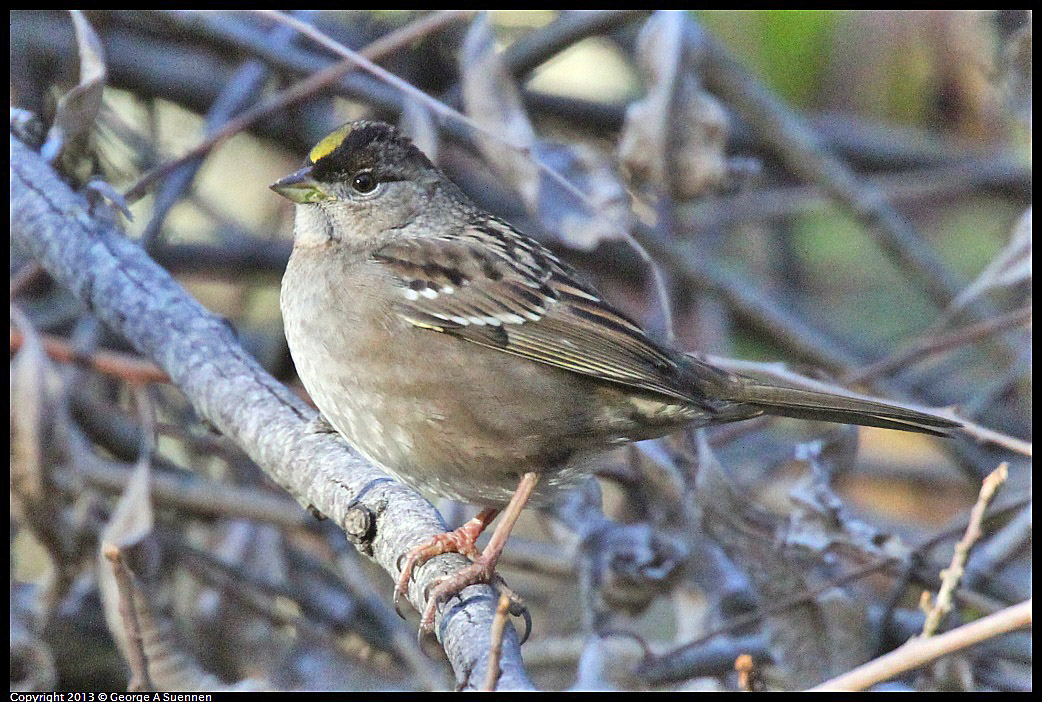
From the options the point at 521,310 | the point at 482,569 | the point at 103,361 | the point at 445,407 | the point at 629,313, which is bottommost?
the point at 482,569

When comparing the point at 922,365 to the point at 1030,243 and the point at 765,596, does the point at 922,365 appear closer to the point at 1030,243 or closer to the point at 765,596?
the point at 1030,243

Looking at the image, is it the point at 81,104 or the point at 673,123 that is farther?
the point at 673,123

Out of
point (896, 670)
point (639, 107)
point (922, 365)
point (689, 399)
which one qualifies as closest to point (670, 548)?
point (689, 399)

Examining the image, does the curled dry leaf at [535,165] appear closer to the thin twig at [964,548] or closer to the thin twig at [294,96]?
the thin twig at [294,96]

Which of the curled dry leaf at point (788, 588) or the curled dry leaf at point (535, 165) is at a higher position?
the curled dry leaf at point (535, 165)

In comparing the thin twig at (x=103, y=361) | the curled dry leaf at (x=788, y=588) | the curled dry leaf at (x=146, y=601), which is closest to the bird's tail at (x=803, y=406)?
the curled dry leaf at (x=788, y=588)

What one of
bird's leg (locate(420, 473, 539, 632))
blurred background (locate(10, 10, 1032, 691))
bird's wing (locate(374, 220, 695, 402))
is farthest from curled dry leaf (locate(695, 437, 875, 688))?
bird's leg (locate(420, 473, 539, 632))

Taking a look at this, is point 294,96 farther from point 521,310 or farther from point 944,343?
point 944,343

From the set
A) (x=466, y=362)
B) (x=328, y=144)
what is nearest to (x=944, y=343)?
(x=466, y=362)
